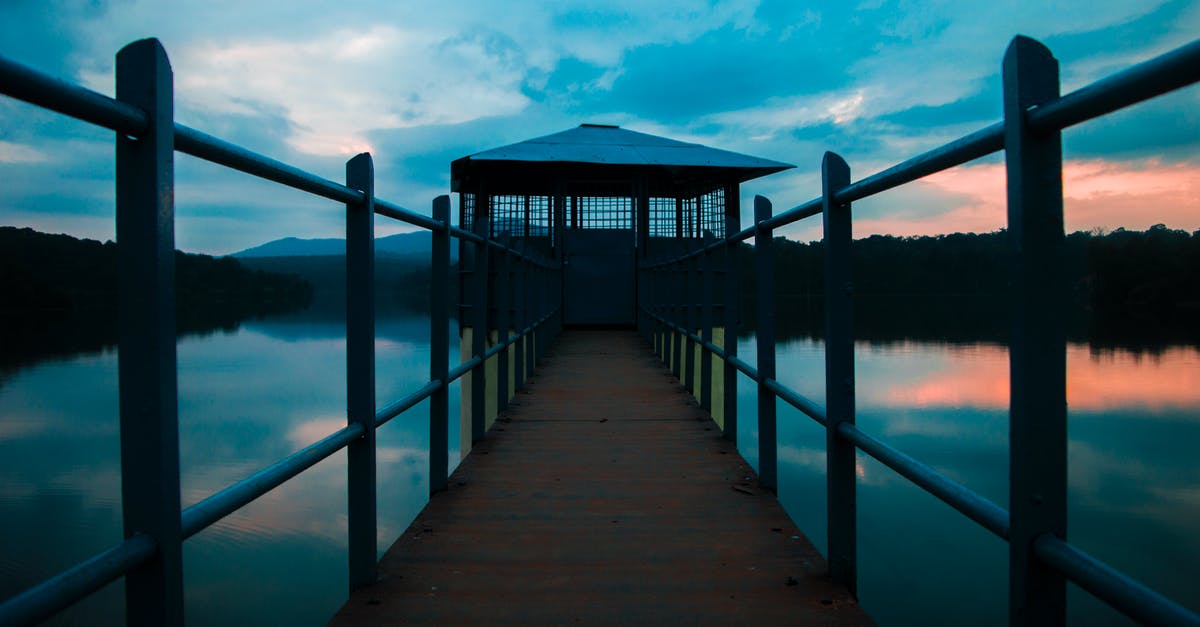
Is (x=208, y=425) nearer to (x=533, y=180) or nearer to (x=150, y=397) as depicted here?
(x=533, y=180)

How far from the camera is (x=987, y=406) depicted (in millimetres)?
27641

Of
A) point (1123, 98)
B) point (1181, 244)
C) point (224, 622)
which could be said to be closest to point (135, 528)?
point (1123, 98)

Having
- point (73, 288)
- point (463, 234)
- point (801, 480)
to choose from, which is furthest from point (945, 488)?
point (801, 480)

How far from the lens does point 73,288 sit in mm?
1899

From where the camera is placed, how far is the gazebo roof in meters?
13.5

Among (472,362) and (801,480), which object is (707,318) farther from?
(801,480)

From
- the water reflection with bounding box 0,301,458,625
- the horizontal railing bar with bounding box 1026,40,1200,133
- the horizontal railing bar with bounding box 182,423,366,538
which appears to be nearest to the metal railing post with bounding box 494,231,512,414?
the horizontal railing bar with bounding box 182,423,366,538

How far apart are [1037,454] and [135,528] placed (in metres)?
1.42

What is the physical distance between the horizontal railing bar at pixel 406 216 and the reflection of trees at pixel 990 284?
4.66 ft

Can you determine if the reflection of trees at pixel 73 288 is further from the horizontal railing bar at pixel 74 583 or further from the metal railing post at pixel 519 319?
the metal railing post at pixel 519 319

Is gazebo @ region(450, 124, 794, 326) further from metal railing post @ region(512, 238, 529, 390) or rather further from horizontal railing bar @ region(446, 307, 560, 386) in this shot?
horizontal railing bar @ region(446, 307, 560, 386)

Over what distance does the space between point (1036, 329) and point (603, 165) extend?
42.5 feet

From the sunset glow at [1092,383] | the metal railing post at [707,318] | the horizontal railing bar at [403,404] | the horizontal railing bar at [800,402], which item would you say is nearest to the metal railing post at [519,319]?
the metal railing post at [707,318]

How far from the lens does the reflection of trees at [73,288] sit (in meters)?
1.06
